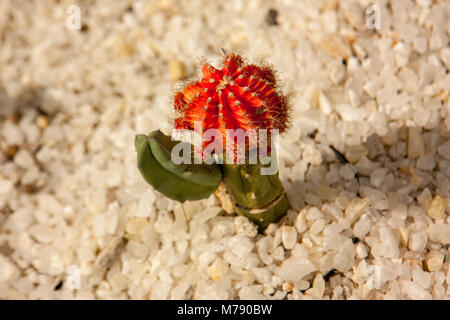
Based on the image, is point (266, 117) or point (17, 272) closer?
point (266, 117)

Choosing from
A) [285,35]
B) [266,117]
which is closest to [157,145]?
[266,117]

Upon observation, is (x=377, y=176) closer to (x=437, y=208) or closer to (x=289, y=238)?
(x=437, y=208)

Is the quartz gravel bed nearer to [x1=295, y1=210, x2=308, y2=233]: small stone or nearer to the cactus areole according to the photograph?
[x1=295, y1=210, x2=308, y2=233]: small stone

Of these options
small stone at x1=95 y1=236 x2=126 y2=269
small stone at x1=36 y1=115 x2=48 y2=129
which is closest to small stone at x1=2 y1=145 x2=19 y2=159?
small stone at x1=36 y1=115 x2=48 y2=129

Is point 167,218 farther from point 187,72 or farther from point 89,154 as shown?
point 187,72

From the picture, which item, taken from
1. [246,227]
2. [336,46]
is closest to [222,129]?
[246,227]

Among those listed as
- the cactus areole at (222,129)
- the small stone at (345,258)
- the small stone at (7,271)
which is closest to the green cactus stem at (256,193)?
the cactus areole at (222,129)
